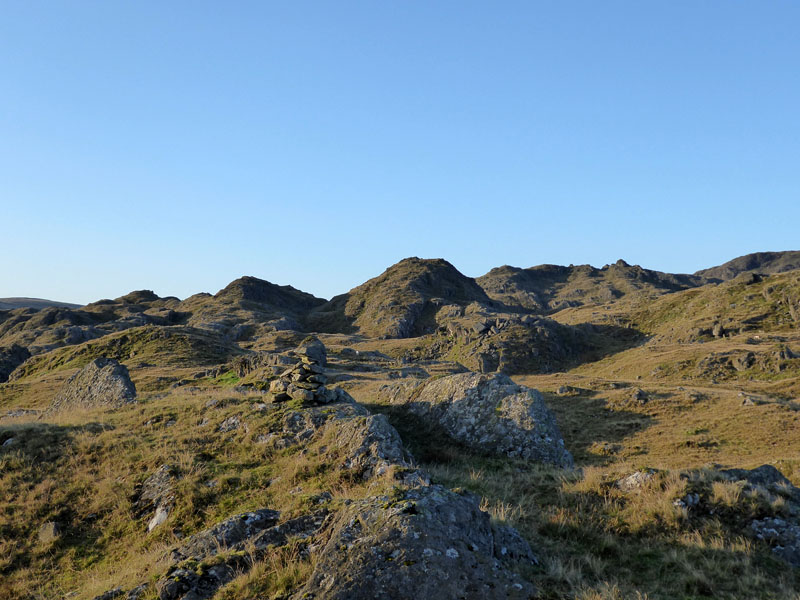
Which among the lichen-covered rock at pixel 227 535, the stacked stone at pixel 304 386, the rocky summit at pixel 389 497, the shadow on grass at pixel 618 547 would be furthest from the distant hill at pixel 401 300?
the lichen-covered rock at pixel 227 535

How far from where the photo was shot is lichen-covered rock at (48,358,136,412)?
28047 mm

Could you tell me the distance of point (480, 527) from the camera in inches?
295

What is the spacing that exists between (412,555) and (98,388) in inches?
1214

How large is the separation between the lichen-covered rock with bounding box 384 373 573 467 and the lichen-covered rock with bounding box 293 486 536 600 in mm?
10851

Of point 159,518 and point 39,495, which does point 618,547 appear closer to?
point 159,518

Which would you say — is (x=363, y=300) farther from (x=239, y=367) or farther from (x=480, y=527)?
(x=480, y=527)

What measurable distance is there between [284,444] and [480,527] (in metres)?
8.94

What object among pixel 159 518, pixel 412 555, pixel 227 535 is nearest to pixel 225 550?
pixel 227 535

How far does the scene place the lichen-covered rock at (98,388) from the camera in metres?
28.0

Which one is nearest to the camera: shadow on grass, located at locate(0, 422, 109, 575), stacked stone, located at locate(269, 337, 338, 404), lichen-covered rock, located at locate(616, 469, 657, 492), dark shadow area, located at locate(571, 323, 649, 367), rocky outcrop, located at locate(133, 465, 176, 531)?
shadow on grass, located at locate(0, 422, 109, 575)

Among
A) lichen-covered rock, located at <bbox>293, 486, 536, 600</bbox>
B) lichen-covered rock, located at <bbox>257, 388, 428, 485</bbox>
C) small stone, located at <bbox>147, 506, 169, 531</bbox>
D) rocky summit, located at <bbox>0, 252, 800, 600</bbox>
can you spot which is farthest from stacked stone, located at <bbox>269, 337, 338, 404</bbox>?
lichen-covered rock, located at <bbox>293, 486, 536, 600</bbox>

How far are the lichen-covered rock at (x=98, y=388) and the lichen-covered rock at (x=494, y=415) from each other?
→ 61.1ft

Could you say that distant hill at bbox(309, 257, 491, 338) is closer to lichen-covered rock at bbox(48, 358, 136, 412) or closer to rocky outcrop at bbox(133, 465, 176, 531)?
lichen-covered rock at bbox(48, 358, 136, 412)

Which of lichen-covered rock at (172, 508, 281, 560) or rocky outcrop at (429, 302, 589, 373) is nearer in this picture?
lichen-covered rock at (172, 508, 281, 560)
